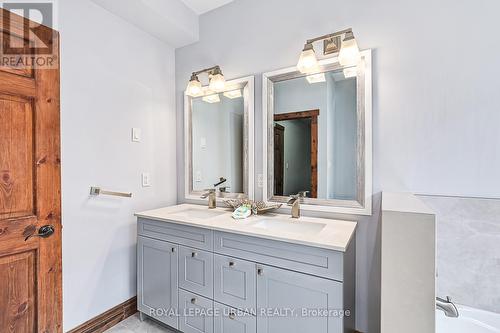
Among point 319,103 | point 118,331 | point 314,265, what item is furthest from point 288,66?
point 118,331

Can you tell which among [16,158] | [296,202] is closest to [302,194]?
[296,202]

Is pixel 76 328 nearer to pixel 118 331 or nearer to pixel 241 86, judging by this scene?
pixel 118 331

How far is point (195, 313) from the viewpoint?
1604 millimetres

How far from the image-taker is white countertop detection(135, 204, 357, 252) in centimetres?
121

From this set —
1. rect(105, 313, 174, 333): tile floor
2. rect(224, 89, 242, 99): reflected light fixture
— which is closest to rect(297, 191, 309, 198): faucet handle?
rect(224, 89, 242, 99): reflected light fixture

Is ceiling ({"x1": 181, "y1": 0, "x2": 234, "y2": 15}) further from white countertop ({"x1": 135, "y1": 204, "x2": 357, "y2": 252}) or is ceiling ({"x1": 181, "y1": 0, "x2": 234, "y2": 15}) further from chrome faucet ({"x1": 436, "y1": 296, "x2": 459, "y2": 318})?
chrome faucet ({"x1": 436, "y1": 296, "x2": 459, "y2": 318})

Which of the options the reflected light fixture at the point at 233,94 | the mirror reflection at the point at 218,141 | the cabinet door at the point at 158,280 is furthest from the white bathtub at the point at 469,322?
the reflected light fixture at the point at 233,94

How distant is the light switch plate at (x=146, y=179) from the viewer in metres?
2.16

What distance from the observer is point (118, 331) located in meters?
1.82

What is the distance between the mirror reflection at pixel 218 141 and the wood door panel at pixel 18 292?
50.8 inches

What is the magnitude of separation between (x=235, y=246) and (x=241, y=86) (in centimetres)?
132

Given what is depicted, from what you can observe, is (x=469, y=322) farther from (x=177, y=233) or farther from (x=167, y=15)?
(x=167, y=15)

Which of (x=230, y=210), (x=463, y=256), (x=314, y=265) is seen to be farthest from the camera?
(x=230, y=210)

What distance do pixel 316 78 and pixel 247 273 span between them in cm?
140
